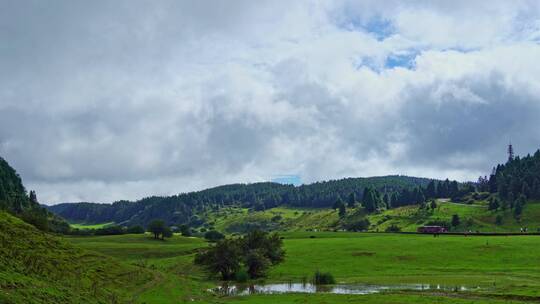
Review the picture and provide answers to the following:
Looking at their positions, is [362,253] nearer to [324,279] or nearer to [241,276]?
[241,276]

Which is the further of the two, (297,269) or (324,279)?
(297,269)

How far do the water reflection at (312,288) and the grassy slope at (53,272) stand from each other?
1691 cm

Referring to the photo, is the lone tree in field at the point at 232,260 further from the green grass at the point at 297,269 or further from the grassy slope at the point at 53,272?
the grassy slope at the point at 53,272

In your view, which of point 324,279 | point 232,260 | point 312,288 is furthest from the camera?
point 232,260

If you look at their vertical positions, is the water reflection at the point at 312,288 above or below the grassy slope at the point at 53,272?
below

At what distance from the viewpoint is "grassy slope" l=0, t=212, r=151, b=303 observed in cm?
4397

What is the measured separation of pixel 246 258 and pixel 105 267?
139ft

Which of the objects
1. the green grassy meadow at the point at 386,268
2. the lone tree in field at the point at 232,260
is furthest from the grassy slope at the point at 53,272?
the lone tree in field at the point at 232,260

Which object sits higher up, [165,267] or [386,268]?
[386,268]

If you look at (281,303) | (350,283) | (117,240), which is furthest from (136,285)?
(117,240)

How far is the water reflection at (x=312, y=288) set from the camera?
8538cm

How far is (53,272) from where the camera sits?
2392 inches

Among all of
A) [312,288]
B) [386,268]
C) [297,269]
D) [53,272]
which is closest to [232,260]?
[297,269]

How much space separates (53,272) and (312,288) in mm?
47829
